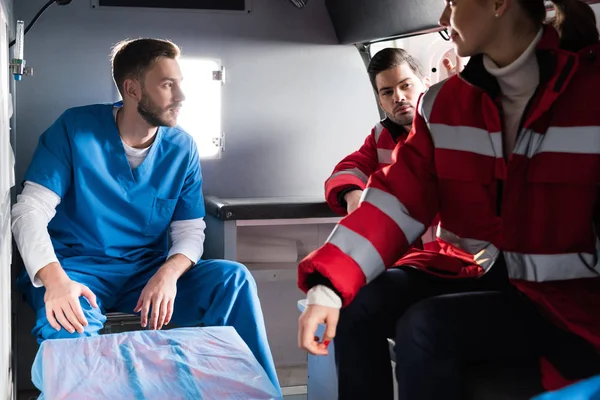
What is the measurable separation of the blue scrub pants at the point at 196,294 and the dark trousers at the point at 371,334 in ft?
2.58

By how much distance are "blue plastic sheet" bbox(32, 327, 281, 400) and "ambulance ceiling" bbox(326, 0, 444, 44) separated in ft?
3.78

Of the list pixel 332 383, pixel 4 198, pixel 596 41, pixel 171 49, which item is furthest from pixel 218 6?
pixel 596 41

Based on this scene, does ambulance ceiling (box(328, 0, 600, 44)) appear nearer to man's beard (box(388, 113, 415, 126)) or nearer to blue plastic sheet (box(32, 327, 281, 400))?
man's beard (box(388, 113, 415, 126))

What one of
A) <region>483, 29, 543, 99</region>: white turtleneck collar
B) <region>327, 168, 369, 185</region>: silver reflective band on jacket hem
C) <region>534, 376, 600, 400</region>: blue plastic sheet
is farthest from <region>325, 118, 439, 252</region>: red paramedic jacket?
<region>534, 376, 600, 400</region>: blue plastic sheet

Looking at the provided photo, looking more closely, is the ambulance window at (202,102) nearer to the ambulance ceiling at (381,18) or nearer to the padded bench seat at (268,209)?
the padded bench seat at (268,209)

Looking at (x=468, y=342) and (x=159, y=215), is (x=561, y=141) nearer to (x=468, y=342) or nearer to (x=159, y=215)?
(x=468, y=342)

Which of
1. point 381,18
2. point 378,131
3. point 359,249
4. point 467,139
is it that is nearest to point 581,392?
point 359,249

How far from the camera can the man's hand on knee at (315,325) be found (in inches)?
50.0

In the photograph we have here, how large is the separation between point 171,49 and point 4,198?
33.7 inches

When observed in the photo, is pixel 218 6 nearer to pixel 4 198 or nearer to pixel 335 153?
pixel 335 153

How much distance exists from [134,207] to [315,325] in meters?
1.28

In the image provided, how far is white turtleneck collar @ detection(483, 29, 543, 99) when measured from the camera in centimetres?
138

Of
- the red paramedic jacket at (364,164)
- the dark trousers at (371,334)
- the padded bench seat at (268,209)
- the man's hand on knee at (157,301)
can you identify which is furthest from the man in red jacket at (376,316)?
the padded bench seat at (268,209)

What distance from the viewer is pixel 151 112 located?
2412 mm
